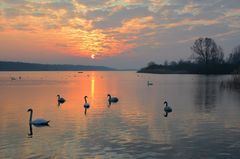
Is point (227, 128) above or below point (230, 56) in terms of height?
below

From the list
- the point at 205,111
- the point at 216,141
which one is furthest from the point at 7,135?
the point at 205,111

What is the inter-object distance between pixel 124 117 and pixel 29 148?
1140 centimetres

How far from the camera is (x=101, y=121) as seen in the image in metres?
25.0

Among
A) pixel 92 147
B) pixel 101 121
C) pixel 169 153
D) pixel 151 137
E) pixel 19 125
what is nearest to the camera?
pixel 169 153

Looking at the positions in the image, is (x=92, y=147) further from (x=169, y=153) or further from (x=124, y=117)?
(x=124, y=117)

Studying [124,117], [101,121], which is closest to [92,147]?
[101,121]

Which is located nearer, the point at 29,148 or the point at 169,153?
the point at 169,153

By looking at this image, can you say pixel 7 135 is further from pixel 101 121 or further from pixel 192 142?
pixel 192 142

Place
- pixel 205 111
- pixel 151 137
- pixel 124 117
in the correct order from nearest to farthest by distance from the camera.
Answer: pixel 151 137 < pixel 124 117 < pixel 205 111

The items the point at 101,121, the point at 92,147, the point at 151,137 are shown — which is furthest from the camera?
the point at 101,121

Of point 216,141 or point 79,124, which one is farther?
point 79,124

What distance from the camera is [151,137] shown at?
62.3 ft

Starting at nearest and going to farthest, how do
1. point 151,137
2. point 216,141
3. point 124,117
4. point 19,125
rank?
point 216,141
point 151,137
point 19,125
point 124,117

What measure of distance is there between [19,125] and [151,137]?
9661mm
